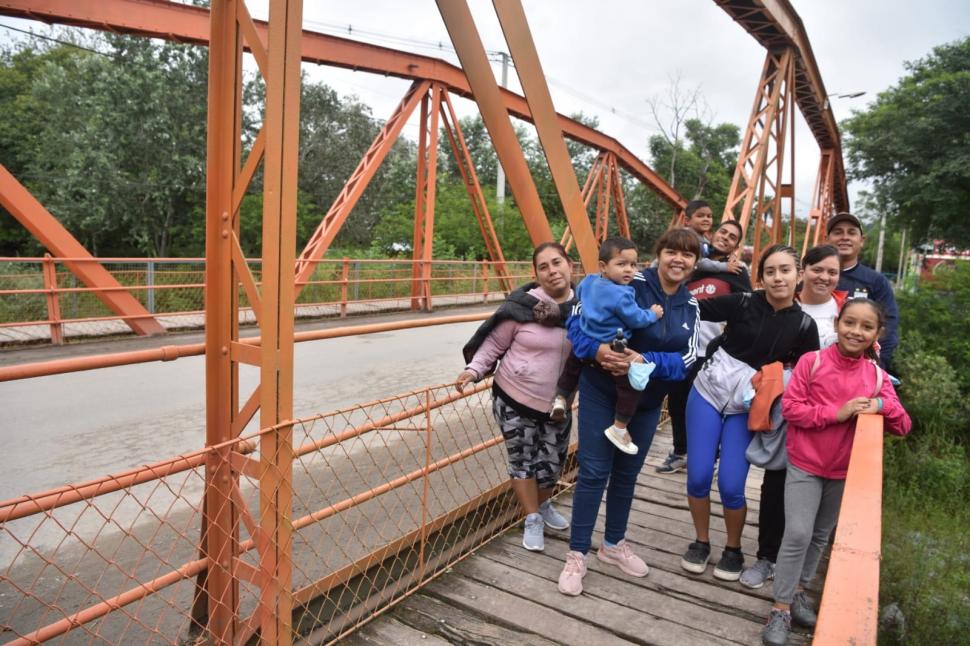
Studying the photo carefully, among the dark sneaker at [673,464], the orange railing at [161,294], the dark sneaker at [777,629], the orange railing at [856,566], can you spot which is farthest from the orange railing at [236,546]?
the orange railing at [161,294]

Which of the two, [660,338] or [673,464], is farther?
[673,464]

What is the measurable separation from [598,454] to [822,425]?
91cm

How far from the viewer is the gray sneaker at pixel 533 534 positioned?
129 inches

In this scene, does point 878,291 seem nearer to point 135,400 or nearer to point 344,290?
point 135,400

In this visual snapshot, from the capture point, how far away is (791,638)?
103 inches

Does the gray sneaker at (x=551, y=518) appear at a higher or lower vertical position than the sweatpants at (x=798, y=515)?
lower

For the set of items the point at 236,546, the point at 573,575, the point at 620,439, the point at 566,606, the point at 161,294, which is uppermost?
the point at 620,439

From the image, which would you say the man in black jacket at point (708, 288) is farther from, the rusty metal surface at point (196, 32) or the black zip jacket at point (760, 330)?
the rusty metal surface at point (196, 32)

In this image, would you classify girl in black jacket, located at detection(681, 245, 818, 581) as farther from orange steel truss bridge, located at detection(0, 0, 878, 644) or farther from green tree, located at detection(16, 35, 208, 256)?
green tree, located at detection(16, 35, 208, 256)

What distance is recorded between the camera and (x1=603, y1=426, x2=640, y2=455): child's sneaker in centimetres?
263

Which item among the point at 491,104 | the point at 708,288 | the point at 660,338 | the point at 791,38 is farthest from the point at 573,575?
the point at 791,38

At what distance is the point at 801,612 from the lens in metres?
2.66

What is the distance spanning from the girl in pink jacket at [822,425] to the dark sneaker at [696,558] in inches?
19.4

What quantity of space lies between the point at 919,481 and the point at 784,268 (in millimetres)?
7427
